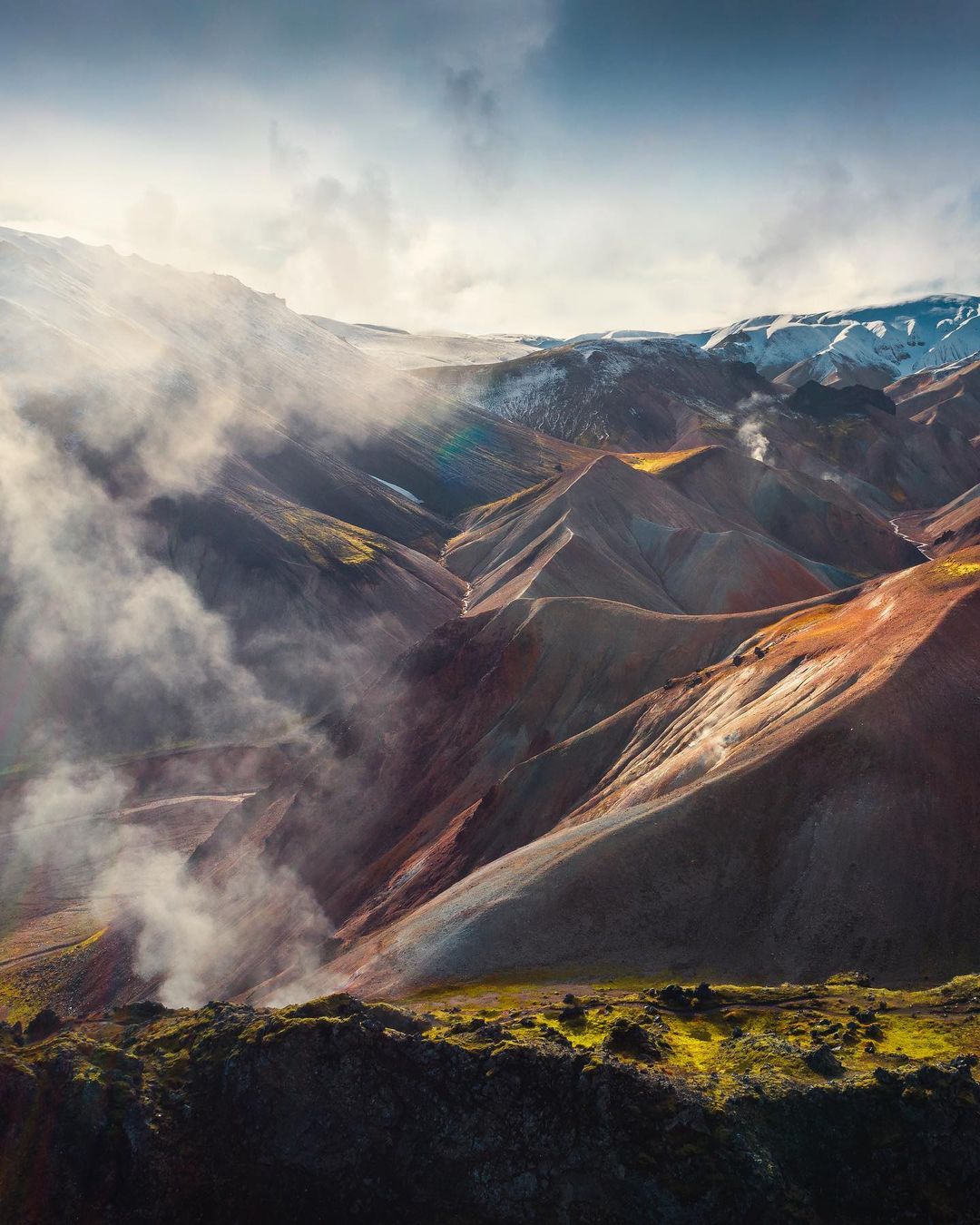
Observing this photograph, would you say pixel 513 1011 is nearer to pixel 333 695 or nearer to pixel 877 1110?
pixel 877 1110

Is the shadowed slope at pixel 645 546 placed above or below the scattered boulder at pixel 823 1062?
above

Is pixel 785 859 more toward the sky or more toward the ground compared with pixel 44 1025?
more toward the ground

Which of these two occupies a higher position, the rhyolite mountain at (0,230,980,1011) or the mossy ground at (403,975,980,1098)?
the rhyolite mountain at (0,230,980,1011)

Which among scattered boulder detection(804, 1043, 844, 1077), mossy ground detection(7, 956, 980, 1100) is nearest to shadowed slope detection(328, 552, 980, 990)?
mossy ground detection(7, 956, 980, 1100)

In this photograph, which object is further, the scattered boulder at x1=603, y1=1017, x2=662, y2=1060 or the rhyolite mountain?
the rhyolite mountain

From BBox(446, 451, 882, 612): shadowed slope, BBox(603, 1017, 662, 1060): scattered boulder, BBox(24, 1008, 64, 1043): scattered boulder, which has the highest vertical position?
BBox(446, 451, 882, 612): shadowed slope

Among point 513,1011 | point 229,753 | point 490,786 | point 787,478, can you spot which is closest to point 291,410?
point 787,478

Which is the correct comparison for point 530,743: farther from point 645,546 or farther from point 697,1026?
point 645,546

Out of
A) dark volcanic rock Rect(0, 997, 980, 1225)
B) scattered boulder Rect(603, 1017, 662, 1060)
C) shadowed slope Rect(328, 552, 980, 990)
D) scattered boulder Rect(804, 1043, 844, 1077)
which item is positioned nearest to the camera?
dark volcanic rock Rect(0, 997, 980, 1225)

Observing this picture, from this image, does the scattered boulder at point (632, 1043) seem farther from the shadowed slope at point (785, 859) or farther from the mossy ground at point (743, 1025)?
the shadowed slope at point (785, 859)

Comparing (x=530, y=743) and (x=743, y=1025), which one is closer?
(x=743, y=1025)

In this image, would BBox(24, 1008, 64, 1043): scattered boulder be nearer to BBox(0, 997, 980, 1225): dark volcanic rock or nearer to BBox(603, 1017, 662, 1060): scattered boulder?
Answer: BBox(0, 997, 980, 1225): dark volcanic rock

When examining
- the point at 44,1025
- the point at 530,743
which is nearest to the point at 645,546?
the point at 530,743

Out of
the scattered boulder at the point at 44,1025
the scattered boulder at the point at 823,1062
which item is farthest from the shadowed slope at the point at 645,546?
the scattered boulder at the point at 823,1062
